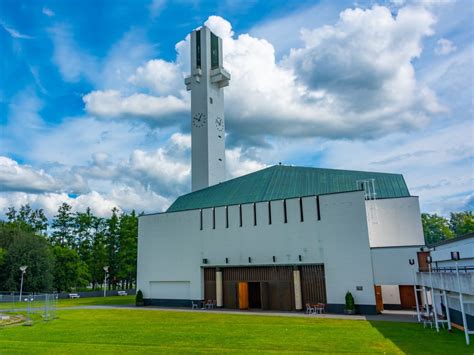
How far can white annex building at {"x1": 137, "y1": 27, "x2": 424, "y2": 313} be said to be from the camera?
23609 mm

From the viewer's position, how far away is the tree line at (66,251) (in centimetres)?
4472

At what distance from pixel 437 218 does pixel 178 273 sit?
78999 mm

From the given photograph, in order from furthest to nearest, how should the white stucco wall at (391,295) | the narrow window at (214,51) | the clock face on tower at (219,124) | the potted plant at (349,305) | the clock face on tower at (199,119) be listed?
the narrow window at (214,51), the clock face on tower at (219,124), the clock face on tower at (199,119), the white stucco wall at (391,295), the potted plant at (349,305)

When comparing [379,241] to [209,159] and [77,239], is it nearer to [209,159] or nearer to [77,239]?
[209,159]

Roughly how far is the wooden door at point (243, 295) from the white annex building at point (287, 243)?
0.24 feet

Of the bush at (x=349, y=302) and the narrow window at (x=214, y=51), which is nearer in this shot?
the bush at (x=349, y=302)

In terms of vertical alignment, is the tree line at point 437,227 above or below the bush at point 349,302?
above

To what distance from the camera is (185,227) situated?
3125 cm

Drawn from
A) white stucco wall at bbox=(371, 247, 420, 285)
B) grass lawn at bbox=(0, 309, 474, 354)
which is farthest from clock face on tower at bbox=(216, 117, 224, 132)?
grass lawn at bbox=(0, 309, 474, 354)

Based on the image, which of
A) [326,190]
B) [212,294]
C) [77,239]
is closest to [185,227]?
[212,294]

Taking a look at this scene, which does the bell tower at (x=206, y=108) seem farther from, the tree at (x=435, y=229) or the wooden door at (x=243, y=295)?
the tree at (x=435, y=229)

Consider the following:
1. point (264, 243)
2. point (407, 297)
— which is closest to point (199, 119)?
point (264, 243)

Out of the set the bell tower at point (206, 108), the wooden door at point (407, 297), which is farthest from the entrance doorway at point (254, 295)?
the bell tower at point (206, 108)

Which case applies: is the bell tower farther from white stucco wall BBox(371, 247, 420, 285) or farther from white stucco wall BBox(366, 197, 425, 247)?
white stucco wall BBox(371, 247, 420, 285)
